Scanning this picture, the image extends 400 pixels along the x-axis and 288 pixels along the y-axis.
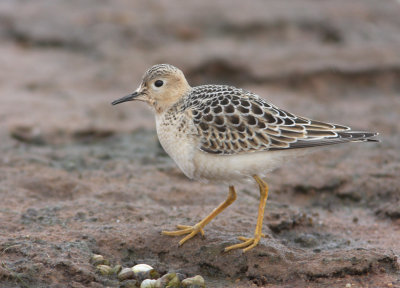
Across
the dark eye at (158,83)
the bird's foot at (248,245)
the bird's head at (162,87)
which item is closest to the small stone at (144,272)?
the bird's foot at (248,245)

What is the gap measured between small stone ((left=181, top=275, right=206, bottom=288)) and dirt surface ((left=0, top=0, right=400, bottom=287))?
0.75 feet

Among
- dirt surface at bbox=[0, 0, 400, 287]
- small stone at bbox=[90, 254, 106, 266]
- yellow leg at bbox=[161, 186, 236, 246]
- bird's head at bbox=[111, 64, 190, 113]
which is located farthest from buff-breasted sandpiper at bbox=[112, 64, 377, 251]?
small stone at bbox=[90, 254, 106, 266]

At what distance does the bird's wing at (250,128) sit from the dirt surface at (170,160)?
108cm

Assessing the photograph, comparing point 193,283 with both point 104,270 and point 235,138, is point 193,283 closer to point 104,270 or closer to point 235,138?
point 104,270

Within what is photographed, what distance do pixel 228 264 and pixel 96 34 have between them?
31.6 ft

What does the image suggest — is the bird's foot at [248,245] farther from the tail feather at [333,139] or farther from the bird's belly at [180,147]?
the tail feather at [333,139]

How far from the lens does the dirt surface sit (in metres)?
6.49

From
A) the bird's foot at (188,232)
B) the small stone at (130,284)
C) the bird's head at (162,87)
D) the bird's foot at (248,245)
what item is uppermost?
the bird's head at (162,87)

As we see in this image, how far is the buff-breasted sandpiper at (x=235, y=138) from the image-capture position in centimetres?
669

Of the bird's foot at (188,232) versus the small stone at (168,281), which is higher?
the bird's foot at (188,232)

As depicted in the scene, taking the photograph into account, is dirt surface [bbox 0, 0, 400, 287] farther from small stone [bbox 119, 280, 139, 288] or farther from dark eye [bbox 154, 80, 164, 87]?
dark eye [bbox 154, 80, 164, 87]

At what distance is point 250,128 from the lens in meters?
6.81

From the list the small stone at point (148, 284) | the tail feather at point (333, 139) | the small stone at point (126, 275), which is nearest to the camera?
the small stone at point (148, 284)

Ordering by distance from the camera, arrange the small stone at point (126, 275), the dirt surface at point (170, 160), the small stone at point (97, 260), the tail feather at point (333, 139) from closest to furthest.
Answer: the small stone at point (126, 275), the small stone at point (97, 260), the dirt surface at point (170, 160), the tail feather at point (333, 139)
